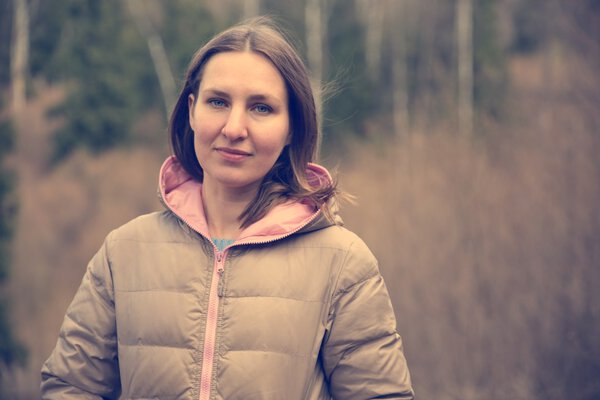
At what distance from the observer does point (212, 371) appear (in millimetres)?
2086

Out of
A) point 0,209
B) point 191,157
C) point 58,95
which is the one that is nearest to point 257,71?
point 191,157

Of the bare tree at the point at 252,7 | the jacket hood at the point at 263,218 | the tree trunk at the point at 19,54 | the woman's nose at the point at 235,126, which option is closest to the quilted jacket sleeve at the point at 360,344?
the jacket hood at the point at 263,218

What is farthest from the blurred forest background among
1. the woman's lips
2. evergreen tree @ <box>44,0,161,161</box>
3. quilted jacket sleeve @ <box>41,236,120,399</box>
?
quilted jacket sleeve @ <box>41,236,120,399</box>

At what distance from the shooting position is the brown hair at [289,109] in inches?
89.0

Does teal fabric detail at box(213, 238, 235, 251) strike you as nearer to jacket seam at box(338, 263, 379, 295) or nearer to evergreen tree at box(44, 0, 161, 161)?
jacket seam at box(338, 263, 379, 295)

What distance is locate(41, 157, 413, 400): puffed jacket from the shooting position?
2.10 m

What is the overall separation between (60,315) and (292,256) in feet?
39.5

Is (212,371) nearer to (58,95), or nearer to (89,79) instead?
(89,79)

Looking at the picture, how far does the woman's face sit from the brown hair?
0.03 meters

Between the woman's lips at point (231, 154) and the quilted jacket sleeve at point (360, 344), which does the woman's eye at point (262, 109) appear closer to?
the woman's lips at point (231, 154)

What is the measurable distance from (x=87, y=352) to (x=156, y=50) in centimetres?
2030

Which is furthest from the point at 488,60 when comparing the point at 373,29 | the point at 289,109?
the point at 289,109

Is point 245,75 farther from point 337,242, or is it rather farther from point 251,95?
point 337,242

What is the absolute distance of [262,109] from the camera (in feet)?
7.35
